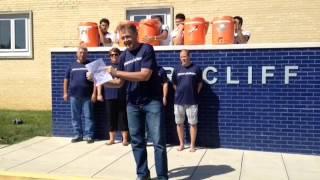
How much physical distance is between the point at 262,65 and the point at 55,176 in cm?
396

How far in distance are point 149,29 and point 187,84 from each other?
5.27 feet

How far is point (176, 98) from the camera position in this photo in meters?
8.27

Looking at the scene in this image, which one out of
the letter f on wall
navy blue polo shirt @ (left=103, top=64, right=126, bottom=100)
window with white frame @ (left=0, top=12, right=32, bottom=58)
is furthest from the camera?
window with white frame @ (left=0, top=12, right=32, bottom=58)

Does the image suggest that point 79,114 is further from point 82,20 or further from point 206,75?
point 82,20

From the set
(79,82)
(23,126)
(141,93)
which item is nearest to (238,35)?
(79,82)

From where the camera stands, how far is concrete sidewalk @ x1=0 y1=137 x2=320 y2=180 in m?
6.66

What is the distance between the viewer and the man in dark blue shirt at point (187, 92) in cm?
815

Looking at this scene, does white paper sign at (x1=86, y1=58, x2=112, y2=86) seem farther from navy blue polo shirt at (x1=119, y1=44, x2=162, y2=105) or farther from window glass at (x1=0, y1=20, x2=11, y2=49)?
window glass at (x1=0, y1=20, x2=11, y2=49)

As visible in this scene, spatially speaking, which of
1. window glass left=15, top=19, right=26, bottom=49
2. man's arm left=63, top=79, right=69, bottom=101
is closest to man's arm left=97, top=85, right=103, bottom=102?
A: man's arm left=63, top=79, right=69, bottom=101

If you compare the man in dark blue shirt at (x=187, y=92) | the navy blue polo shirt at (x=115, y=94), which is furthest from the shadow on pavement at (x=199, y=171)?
the navy blue polo shirt at (x=115, y=94)

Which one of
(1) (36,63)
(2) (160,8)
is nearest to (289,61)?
(2) (160,8)

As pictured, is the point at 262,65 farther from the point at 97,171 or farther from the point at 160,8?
the point at 160,8

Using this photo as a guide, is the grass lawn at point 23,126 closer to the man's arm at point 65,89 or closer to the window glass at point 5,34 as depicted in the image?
the man's arm at point 65,89

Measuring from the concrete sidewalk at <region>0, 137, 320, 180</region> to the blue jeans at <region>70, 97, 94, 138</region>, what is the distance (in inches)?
16.7
